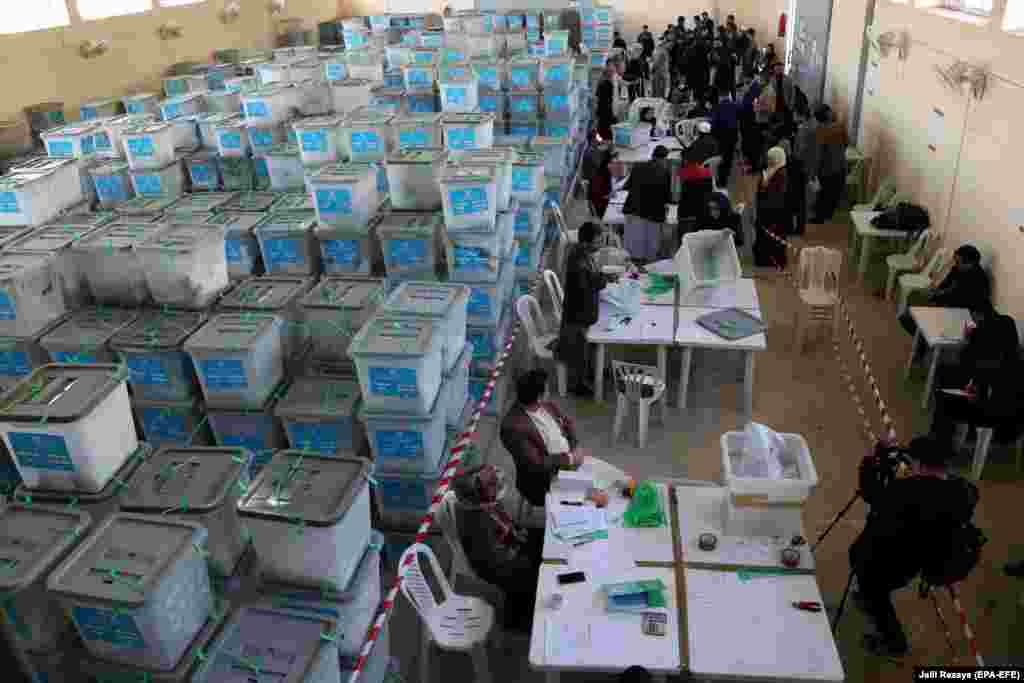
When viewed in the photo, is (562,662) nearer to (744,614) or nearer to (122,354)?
(744,614)

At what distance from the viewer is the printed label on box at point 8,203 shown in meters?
6.35

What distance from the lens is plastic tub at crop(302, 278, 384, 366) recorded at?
4941 millimetres

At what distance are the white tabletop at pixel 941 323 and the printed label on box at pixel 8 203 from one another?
24.7 ft

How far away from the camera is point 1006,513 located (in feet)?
17.6

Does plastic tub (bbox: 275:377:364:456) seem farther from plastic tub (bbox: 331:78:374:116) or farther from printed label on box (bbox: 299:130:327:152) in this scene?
plastic tub (bbox: 331:78:374:116)

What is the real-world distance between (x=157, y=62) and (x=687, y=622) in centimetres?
1400

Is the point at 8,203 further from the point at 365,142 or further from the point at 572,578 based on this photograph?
the point at 572,578

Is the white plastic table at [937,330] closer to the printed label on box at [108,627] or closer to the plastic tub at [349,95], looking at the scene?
the printed label on box at [108,627]

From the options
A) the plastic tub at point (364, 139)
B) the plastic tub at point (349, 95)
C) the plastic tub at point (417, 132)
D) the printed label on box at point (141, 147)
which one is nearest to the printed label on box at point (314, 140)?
the plastic tub at point (364, 139)

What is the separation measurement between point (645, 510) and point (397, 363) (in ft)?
5.27

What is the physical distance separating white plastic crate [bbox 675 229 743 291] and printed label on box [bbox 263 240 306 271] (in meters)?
3.34

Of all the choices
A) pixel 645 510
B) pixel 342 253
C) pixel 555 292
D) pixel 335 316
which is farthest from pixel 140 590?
pixel 555 292

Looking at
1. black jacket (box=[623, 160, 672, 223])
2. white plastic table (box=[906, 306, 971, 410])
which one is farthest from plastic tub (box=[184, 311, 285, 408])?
white plastic table (box=[906, 306, 971, 410])

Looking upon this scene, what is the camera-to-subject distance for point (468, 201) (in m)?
5.81
